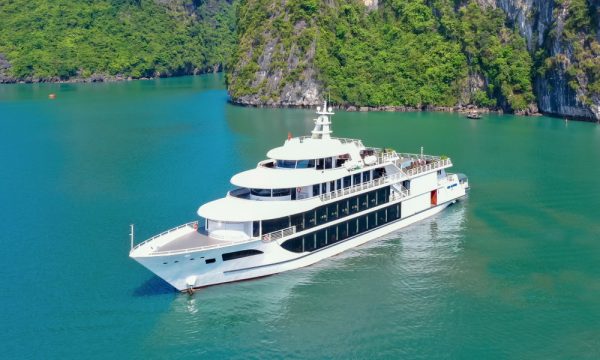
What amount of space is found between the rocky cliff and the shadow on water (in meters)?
74.9

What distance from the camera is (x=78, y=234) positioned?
37781 mm

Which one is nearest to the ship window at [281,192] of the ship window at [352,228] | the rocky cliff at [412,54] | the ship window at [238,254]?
the ship window at [238,254]

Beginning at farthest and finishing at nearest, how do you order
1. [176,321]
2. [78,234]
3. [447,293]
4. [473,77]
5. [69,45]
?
[69,45] → [473,77] → [78,234] → [447,293] → [176,321]

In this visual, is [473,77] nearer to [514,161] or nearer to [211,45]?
[514,161]

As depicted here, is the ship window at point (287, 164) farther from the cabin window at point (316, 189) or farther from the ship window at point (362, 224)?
the ship window at point (362, 224)

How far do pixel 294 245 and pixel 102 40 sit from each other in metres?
161

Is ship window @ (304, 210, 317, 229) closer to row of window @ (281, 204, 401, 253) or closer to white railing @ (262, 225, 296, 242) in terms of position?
row of window @ (281, 204, 401, 253)

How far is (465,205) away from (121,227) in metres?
23.8

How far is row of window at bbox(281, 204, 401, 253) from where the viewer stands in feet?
103

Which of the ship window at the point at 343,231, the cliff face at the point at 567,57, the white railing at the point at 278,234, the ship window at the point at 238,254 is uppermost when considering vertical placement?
the cliff face at the point at 567,57

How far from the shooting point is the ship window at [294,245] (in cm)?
3091

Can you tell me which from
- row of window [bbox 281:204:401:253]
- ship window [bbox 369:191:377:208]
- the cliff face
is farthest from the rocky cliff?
ship window [bbox 369:191:377:208]

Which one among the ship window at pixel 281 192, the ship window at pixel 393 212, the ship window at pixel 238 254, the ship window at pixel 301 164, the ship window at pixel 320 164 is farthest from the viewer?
the ship window at pixel 393 212

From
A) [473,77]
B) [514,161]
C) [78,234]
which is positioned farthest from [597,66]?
[78,234]
